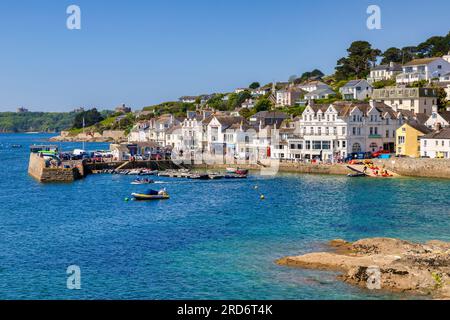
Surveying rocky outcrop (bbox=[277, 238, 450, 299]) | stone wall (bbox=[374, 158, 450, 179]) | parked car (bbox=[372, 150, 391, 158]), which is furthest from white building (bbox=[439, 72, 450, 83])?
rocky outcrop (bbox=[277, 238, 450, 299])

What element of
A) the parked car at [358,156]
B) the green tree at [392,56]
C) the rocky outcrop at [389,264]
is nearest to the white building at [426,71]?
the green tree at [392,56]

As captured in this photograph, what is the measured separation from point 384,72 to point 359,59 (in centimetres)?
1247

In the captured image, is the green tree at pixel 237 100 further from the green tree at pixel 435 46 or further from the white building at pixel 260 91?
the green tree at pixel 435 46

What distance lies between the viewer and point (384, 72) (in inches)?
5054

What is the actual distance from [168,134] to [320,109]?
134 feet

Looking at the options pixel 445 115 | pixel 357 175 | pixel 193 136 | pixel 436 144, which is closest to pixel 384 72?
pixel 445 115

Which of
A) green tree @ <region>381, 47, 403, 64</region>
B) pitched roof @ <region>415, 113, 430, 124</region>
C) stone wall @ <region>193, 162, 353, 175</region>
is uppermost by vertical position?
green tree @ <region>381, 47, 403, 64</region>

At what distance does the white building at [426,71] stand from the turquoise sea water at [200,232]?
56465 mm

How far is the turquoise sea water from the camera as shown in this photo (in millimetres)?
25672

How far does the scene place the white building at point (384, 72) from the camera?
126875 millimetres

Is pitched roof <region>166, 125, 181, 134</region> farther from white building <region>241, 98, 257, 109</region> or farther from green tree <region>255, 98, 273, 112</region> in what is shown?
white building <region>241, 98, 257, 109</region>

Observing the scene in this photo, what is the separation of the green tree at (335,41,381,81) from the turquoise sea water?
78.6 metres
